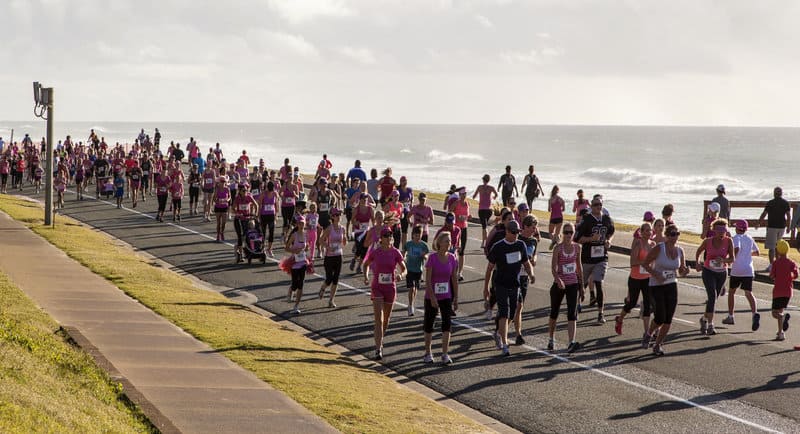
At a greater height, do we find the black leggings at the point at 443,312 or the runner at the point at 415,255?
the runner at the point at 415,255

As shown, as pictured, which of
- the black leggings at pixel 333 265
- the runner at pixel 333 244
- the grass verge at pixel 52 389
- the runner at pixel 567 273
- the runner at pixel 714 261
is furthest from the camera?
the black leggings at pixel 333 265

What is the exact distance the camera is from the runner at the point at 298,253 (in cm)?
1638

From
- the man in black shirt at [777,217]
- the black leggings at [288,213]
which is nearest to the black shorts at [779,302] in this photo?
the man in black shirt at [777,217]

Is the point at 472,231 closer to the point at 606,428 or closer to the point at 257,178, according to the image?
the point at 257,178

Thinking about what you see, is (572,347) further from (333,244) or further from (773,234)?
(773,234)

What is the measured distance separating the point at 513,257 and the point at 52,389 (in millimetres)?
6252

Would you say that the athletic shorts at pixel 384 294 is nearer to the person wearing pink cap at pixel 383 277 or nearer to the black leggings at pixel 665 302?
the person wearing pink cap at pixel 383 277

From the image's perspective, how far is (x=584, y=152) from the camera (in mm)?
170125

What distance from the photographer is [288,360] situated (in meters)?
12.5

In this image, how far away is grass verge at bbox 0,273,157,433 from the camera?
8211mm

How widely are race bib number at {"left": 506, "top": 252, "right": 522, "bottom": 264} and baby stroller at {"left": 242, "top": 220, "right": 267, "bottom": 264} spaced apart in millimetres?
9936

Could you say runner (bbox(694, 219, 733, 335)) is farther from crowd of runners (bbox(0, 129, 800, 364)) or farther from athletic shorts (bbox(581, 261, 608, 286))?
athletic shorts (bbox(581, 261, 608, 286))

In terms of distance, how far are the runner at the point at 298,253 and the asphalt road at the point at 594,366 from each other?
390 millimetres

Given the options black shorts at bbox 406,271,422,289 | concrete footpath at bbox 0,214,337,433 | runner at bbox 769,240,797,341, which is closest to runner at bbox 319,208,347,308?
black shorts at bbox 406,271,422,289
